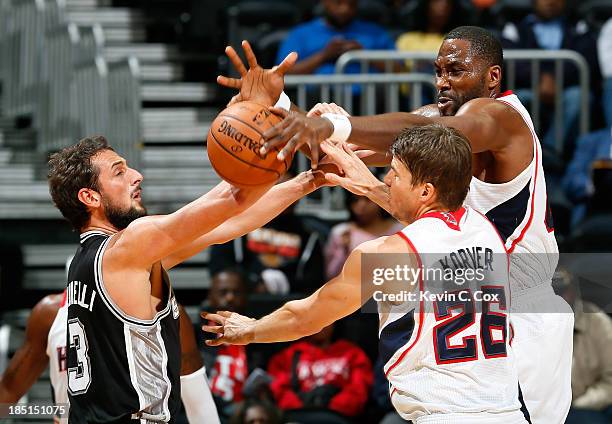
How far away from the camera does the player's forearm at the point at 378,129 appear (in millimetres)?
4642

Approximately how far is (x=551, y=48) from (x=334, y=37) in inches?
74.8

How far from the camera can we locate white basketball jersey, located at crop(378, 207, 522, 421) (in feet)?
14.7

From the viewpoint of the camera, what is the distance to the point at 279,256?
9281mm

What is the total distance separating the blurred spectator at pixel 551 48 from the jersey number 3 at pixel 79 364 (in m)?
5.65

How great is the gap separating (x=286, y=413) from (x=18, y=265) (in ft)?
9.15

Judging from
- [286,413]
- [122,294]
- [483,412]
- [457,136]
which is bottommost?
[286,413]

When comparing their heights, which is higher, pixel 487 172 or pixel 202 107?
pixel 487 172

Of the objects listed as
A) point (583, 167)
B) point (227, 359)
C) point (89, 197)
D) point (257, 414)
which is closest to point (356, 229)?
point (227, 359)

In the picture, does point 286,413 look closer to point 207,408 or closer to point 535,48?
point 207,408

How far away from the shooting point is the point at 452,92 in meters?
5.30

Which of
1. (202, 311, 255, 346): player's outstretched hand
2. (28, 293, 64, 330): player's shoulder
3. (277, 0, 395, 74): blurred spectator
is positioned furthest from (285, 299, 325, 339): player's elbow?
(277, 0, 395, 74): blurred spectator

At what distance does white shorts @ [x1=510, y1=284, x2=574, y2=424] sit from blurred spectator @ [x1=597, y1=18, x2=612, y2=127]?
4916 millimetres

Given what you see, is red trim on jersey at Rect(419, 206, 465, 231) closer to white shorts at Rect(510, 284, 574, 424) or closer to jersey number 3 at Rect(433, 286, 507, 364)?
jersey number 3 at Rect(433, 286, 507, 364)

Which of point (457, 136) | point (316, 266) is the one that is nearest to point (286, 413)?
point (316, 266)
